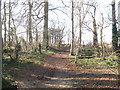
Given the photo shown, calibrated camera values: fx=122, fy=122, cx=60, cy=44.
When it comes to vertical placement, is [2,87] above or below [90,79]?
above

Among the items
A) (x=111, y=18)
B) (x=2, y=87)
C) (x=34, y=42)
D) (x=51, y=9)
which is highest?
(x=51, y=9)

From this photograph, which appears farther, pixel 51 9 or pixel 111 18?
pixel 51 9

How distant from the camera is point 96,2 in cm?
1392

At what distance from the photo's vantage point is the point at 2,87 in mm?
4699

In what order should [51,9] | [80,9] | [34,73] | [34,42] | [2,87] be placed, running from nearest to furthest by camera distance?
[2,87] → [34,73] → [80,9] → [34,42] → [51,9]

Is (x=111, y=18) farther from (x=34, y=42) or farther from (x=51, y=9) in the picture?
(x=34, y=42)

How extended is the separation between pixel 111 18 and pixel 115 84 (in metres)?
8.86

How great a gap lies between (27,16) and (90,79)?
8.73 metres

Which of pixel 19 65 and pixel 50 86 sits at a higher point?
pixel 19 65

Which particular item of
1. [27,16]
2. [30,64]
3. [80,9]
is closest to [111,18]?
[80,9]

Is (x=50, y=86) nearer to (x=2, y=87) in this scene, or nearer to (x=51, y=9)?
(x=2, y=87)

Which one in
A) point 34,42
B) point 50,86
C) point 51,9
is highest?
point 51,9

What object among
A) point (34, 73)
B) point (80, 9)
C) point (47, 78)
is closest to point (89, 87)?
point (47, 78)

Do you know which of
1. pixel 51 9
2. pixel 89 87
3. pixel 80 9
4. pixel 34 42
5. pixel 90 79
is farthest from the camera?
pixel 51 9
